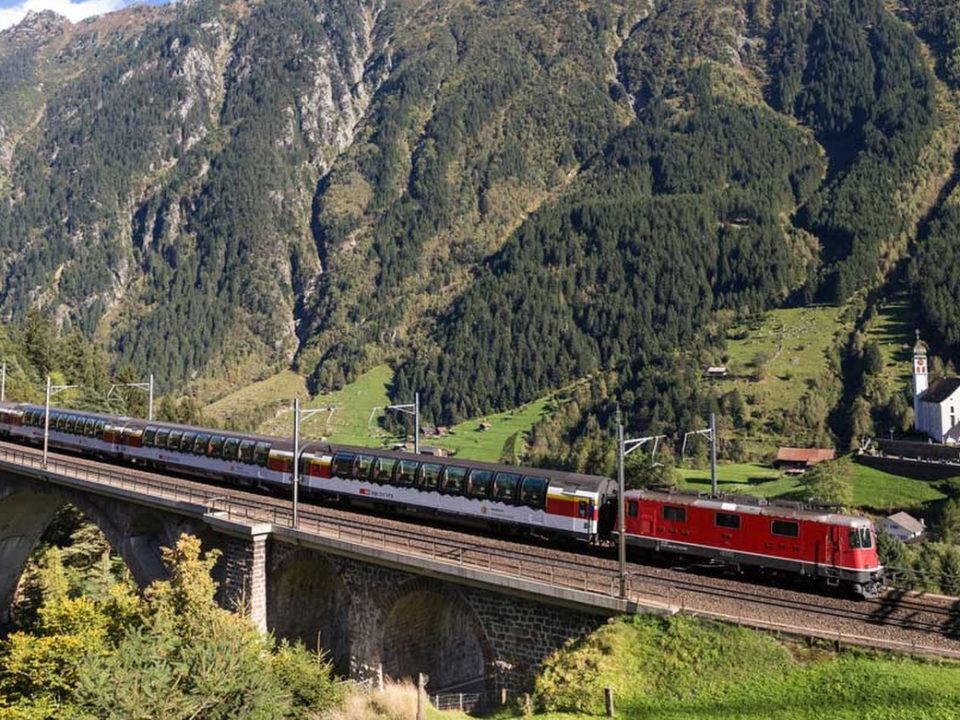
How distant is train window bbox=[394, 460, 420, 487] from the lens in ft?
125

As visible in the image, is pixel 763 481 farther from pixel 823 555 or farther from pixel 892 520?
pixel 823 555

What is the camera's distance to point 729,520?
29328mm

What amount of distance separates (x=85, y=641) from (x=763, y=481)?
106 meters

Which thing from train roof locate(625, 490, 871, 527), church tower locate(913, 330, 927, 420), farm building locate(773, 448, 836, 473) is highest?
church tower locate(913, 330, 927, 420)

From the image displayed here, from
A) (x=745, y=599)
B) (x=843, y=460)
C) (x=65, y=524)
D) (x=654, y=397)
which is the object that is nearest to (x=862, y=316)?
(x=654, y=397)

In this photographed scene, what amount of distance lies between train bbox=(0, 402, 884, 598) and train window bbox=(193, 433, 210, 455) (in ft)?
0.22

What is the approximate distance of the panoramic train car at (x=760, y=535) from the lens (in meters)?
26.9

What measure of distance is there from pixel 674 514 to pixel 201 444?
30987 millimetres

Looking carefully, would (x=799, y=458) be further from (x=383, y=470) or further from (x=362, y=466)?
(x=383, y=470)

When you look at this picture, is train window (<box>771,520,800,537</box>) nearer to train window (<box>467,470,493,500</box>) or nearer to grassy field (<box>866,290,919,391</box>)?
train window (<box>467,470,493,500</box>)

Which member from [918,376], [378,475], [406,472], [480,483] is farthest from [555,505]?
[918,376]

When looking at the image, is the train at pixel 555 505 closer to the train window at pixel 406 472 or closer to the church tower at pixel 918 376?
the train window at pixel 406 472

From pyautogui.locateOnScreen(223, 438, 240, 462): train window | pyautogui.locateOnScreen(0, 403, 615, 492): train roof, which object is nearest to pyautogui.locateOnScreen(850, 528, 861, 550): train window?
pyautogui.locateOnScreen(0, 403, 615, 492): train roof

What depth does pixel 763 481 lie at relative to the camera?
118 metres
